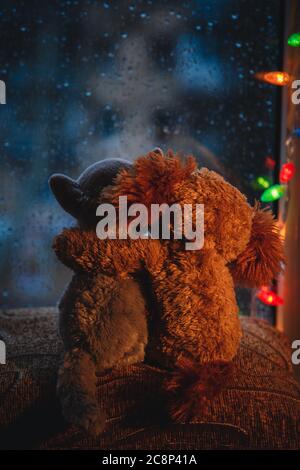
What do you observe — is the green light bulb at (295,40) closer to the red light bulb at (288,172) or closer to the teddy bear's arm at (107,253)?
the red light bulb at (288,172)

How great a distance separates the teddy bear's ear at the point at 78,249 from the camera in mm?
813

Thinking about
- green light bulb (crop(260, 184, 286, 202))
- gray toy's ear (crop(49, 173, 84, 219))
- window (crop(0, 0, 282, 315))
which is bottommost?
gray toy's ear (crop(49, 173, 84, 219))

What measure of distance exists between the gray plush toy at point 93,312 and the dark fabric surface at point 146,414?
7cm

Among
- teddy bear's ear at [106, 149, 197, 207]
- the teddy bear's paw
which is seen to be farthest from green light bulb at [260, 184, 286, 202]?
the teddy bear's paw

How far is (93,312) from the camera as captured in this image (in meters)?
0.80

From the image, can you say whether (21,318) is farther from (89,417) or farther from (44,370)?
(89,417)

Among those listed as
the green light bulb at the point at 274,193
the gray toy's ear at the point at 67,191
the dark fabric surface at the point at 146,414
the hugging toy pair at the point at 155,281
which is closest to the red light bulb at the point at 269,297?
the green light bulb at the point at 274,193

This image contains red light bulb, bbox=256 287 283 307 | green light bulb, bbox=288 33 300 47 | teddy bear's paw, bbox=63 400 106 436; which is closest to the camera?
teddy bear's paw, bbox=63 400 106 436

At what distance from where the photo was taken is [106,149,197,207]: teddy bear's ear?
2.52ft

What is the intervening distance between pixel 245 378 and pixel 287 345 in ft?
1.51

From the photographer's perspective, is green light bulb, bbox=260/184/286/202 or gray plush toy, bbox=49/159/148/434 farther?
green light bulb, bbox=260/184/286/202

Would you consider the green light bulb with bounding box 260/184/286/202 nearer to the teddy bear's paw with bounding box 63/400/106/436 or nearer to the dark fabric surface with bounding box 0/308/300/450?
the dark fabric surface with bounding box 0/308/300/450

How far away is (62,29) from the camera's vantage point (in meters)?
1.52
